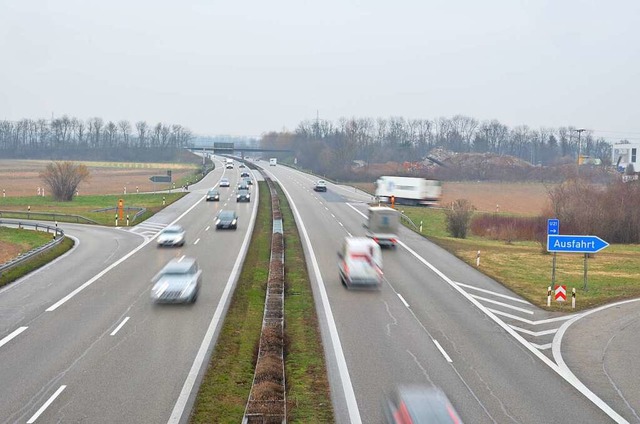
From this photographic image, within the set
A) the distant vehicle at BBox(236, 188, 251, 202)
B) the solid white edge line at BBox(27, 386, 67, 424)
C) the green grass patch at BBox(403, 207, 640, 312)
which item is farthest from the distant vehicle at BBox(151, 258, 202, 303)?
the distant vehicle at BBox(236, 188, 251, 202)

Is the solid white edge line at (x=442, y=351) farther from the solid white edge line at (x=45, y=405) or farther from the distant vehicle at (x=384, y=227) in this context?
the distant vehicle at (x=384, y=227)

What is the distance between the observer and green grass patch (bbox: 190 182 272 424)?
15758 millimetres

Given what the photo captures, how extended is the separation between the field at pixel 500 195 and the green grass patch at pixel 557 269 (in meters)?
25.7

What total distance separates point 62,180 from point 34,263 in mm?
43336

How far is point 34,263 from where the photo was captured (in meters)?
35.0

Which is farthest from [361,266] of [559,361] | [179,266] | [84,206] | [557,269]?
[84,206]

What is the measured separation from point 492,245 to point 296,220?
56.1 ft

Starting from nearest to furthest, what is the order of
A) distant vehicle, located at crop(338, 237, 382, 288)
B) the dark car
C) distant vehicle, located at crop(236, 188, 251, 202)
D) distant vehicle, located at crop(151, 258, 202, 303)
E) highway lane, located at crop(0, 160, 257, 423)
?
1. highway lane, located at crop(0, 160, 257, 423)
2. distant vehicle, located at crop(151, 258, 202, 303)
3. distant vehicle, located at crop(338, 237, 382, 288)
4. the dark car
5. distant vehicle, located at crop(236, 188, 251, 202)

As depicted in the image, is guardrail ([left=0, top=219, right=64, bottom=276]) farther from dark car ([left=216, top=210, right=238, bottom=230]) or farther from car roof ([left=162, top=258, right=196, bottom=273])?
dark car ([left=216, top=210, right=238, bottom=230])

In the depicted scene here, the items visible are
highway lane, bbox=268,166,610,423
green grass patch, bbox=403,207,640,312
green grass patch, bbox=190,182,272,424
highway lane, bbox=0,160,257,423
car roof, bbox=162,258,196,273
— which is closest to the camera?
highway lane, bbox=0,160,257,423

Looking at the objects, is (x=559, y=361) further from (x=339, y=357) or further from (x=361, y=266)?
(x=361, y=266)

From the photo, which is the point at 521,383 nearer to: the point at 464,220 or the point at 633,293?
the point at 633,293

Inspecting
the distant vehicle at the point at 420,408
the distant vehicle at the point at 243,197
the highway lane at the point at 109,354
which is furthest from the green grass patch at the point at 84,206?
the distant vehicle at the point at 420,408

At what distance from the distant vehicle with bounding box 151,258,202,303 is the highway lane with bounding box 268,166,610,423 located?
18.2ft
